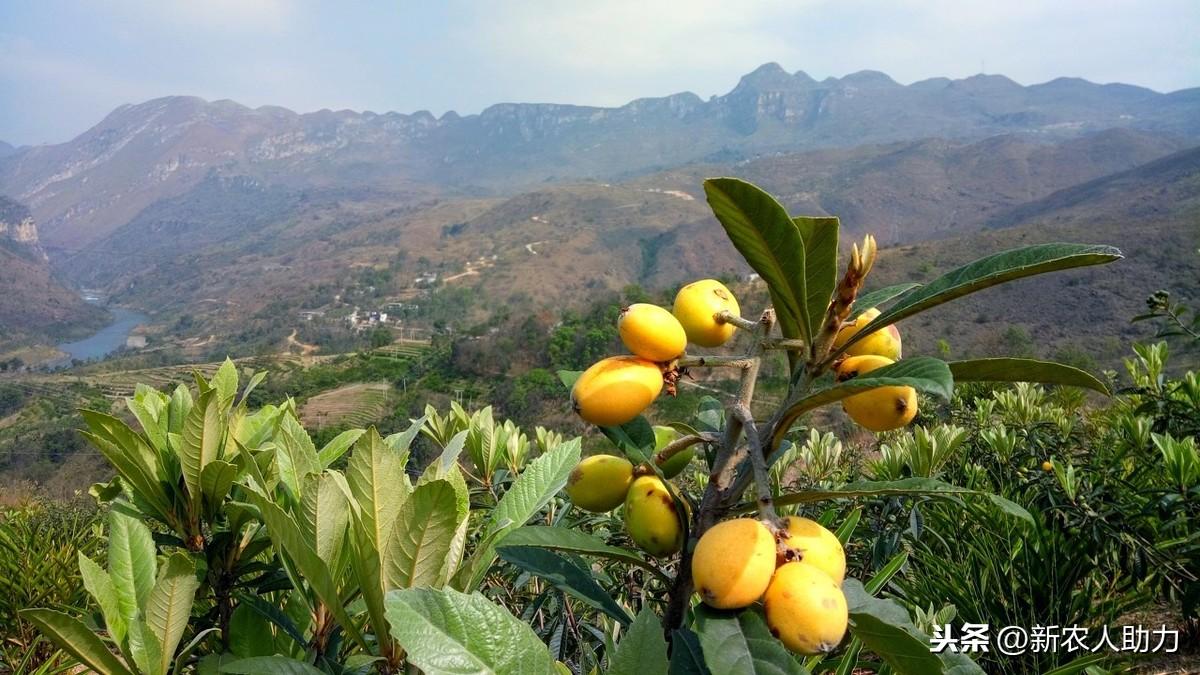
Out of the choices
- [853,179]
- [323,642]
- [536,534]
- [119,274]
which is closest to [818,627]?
[536,534]

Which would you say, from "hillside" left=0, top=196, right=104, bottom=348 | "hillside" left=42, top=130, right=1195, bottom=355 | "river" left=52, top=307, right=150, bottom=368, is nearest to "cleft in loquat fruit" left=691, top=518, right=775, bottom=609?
"hillside" left=42, top=130, right=1195, bottom=355

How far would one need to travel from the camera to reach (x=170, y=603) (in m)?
1.01

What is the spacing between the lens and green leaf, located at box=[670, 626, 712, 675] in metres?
0.91

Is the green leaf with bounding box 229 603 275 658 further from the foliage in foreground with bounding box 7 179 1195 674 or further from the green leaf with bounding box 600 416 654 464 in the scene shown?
the green leaf with bounding box 600 416 654 464

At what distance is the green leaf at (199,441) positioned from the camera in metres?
1.22

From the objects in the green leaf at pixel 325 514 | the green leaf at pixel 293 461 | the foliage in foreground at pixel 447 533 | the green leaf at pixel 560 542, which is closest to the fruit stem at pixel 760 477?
the foliage in foreground at pixel 447 533

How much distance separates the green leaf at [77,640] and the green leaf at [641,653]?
76 centimetres

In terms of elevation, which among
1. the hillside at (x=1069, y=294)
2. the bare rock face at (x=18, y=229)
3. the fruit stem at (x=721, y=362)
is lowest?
the hillside at (x=1069, y=294)

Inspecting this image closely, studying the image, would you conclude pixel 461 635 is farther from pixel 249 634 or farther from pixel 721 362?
pixel 249 634

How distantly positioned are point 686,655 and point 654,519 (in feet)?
0.62

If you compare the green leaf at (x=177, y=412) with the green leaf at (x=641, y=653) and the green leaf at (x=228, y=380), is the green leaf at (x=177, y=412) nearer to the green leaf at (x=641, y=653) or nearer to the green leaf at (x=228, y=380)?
the green leaf at (x=228, y=380)

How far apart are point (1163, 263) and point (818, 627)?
182ft

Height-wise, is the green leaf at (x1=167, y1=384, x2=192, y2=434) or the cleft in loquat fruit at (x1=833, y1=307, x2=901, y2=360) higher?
the cleft in loquat fruit at (x1=833, y1=307, x2=901, y2=360)

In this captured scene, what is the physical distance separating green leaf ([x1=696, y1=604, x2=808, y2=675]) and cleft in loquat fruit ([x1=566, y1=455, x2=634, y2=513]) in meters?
0.27
